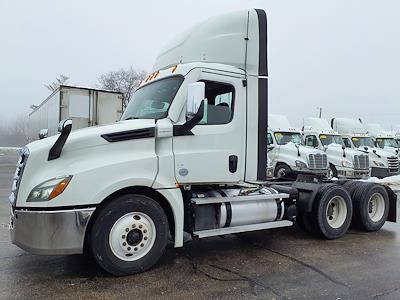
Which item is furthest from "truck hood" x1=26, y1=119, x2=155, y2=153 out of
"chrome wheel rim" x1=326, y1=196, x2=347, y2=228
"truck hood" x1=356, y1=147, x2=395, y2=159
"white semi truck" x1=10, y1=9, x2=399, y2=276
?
"truck hood" x1=356, y1=147, x2=395, y2=159

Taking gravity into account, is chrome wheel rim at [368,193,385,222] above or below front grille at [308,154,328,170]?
below

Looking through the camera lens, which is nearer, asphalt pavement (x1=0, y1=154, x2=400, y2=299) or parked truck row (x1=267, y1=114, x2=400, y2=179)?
asphalt pavement (x1=0, y1=154, x2=400, y2=299)

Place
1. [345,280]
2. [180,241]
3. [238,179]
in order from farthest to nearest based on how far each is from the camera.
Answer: [238,179] → [180,241] → [345,280]

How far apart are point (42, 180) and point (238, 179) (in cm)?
270

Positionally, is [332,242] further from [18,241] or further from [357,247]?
[18,241]

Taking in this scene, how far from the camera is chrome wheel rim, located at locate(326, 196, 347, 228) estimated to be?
7.27 metres

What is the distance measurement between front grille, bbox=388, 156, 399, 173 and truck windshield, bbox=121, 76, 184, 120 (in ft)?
55.4

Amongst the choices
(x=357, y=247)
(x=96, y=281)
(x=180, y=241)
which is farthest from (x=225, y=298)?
(x=357, y=247)

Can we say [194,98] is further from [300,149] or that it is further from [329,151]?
[329,151]

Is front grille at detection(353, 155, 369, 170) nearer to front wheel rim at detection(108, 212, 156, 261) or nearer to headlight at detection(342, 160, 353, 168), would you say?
headlight at detection(342, 160, 353, 168)

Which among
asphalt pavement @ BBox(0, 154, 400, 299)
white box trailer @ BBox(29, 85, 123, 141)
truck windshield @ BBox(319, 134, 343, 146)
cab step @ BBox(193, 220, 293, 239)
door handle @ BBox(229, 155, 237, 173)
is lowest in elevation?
asphalt pavement @ BBox(0, 154, 400, 299)

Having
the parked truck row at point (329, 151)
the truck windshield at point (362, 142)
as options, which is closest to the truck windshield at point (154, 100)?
the parked truck row at point (329, 151)

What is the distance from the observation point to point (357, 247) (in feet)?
21.7

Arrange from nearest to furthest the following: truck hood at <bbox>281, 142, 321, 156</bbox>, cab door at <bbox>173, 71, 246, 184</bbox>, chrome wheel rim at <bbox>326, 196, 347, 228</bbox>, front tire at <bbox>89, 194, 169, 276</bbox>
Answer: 1. front tire at <bbox>89, 194, 169, 276</bbox>
2. cab door at <bbox>173, 71, 246, 184</bbox>
3. chrome wheel rim at <bbox>326, 196, 347, 228</bbox>
4. truck hood at <bbox>281, 142, 321, 156</bbox>
